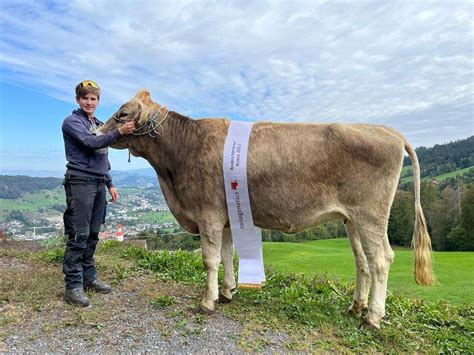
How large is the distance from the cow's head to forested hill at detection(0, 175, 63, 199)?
33.7 meters

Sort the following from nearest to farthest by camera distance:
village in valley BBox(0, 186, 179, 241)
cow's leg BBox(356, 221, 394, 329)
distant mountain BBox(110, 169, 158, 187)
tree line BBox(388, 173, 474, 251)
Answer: cow's leg BBox(356, 221, 394, 329), distant mountain BBox(110, 169, 158, 187), village in valley BBox(0, 186, 179, 241), tree line BBox(388, 173, 474, 251)

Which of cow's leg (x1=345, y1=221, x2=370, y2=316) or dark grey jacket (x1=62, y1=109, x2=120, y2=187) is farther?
cow's leg (x1=345, y1=221, x2=370, y2=316)

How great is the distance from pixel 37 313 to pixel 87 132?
2815mm

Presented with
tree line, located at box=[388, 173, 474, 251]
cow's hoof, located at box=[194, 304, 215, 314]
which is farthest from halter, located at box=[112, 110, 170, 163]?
tree line, located at box=[388, 173, 474, 251]

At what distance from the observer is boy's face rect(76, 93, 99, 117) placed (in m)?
6.05

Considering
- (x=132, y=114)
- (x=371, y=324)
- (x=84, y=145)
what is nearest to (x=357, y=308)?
(x=371, y=324)

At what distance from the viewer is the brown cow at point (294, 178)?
5.34 metres

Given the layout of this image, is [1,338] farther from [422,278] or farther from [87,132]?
[422,278]

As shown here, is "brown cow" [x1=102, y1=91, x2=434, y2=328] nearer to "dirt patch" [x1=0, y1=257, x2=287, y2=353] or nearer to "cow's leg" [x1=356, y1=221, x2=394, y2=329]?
"cow's leg" [x1=356, y1=221, x2=394, y2=329]

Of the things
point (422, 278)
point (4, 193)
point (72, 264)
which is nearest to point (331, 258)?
point (422, 278)

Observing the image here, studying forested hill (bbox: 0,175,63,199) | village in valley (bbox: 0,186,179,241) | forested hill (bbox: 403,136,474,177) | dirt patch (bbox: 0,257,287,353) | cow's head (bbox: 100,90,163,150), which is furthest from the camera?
forested hill (bbox: 403,136,474,177)

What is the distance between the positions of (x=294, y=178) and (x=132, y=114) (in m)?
2.73

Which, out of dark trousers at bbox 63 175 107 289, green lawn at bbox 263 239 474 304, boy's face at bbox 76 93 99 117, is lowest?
green lawn at bbox 263 239 474 304

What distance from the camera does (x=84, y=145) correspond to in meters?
5.72
